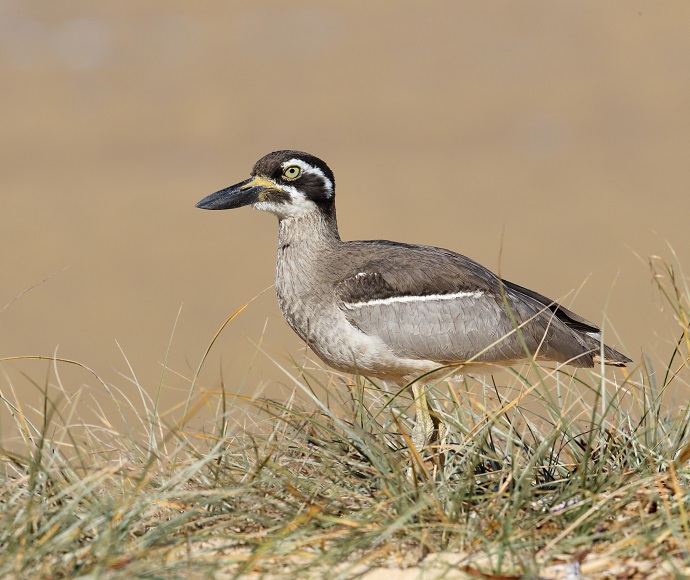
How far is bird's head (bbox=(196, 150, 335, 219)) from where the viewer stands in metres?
5.43

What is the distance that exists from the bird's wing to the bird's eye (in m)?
0.59

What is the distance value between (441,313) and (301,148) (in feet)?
62.8

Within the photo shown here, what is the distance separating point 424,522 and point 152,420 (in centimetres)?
119

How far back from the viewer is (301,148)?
23.9 meters

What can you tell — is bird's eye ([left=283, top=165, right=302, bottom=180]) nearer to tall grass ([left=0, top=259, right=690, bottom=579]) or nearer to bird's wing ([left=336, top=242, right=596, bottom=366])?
bird's wing ([left=336, top=242, right=596, bottom=366])

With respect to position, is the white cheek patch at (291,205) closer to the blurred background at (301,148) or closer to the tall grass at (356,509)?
the tall grass at (356,509)

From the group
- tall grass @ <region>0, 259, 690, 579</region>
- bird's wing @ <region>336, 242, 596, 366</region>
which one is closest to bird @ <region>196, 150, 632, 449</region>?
bird's wing @ <region>336, 242, 596, 366</region>

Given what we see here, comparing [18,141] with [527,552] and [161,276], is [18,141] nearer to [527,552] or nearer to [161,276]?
[161,276]

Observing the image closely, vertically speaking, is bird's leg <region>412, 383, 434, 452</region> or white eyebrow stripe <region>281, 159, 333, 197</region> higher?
white eyebrow stripe <region>281, 159, 333, 197</region>

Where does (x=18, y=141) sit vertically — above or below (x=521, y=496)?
above

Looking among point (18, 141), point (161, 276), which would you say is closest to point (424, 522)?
point (161, 276)

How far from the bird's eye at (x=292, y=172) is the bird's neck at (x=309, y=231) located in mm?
201

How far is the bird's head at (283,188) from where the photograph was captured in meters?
5.43

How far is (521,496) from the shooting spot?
3.43 meters
